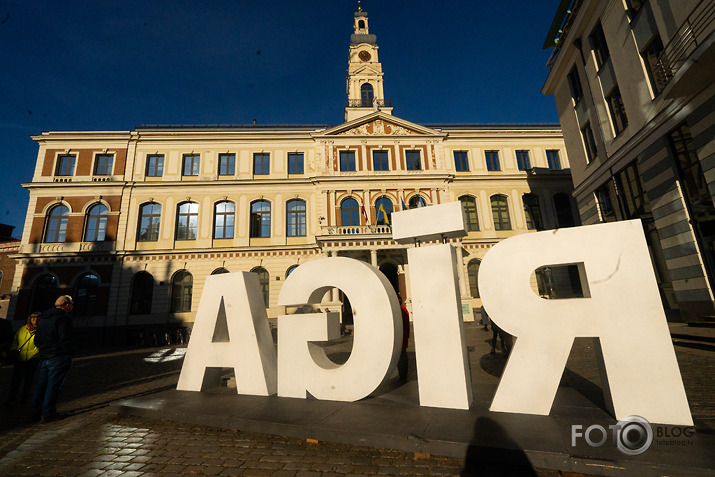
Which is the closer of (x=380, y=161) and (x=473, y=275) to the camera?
(x=473, y=275)

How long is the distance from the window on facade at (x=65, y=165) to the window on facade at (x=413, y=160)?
23.3 metres

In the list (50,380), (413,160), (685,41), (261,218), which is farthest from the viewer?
(413,160)

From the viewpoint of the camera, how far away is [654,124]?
420 inches

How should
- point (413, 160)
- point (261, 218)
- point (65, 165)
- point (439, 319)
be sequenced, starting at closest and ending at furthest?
point (439, 319) → point (65, 165) → point (261, 218) → point (413, 160)

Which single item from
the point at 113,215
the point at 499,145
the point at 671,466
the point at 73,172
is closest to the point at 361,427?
the point at 671,466

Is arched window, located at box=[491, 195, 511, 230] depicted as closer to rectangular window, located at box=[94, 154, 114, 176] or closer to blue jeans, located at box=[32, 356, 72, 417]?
blue jeans, located at box=[32, 356, 72, 417]

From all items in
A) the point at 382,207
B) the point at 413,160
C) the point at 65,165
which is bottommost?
the point at 382,207

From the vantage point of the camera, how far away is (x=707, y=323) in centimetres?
918

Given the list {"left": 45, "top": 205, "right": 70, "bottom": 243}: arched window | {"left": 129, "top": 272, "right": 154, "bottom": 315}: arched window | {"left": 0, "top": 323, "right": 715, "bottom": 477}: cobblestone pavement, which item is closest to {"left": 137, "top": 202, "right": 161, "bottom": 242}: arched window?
{"left": 129, "top": 272, "right": 154, "bottom": 315}: arched window

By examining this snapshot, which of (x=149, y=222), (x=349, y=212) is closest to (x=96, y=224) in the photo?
(x=149, y=222)

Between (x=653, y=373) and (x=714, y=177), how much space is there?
28.6 ft

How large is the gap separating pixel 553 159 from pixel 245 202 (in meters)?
23.6

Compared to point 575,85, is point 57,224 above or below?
below

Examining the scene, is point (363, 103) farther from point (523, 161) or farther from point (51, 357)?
point (51, 357)
